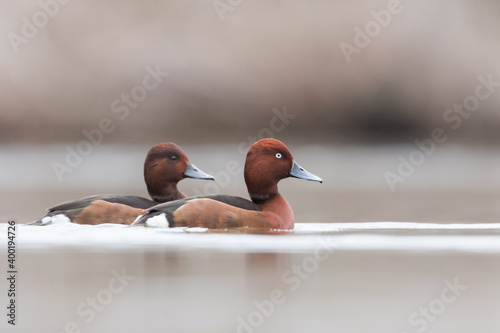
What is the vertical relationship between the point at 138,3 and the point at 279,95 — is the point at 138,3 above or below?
above

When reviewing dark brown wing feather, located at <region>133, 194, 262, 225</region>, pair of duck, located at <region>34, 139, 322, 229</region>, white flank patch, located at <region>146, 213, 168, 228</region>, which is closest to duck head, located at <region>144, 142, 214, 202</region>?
pair of duck, located at <region>34, 139, 322, 229</region>

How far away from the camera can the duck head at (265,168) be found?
338 inches

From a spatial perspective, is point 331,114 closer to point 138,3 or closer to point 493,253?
point 138,3

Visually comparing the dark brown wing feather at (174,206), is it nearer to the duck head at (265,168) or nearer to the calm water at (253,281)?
the calm water at (253,281)

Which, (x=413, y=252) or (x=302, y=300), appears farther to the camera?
(x=413, y=252)

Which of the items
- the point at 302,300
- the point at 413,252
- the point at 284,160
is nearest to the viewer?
the point at 302,300

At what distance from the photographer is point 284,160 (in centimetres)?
869

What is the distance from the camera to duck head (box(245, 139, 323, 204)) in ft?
28.1

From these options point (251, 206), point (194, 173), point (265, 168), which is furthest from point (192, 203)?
point (194, 173)

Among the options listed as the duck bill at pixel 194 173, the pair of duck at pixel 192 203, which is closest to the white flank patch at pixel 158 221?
the pair of duck at pixel 192 203

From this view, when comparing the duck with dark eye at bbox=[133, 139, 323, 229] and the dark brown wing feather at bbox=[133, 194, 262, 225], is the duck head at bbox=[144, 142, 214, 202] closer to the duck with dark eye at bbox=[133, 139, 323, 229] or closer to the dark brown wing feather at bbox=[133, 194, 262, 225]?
the duck with dark eye at bbox=[133, 139, 323, 229]

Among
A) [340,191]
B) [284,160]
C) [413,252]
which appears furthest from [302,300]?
[340,191]

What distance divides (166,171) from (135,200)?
413mm

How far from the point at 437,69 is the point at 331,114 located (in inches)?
96.2
